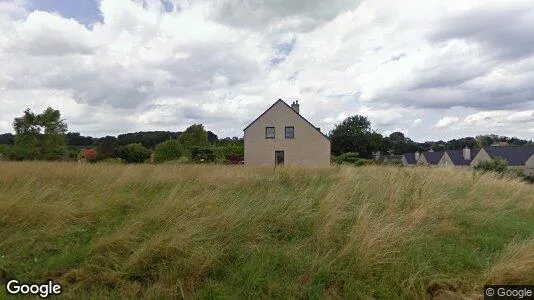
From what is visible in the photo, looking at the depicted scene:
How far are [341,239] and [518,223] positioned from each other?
4113 mm

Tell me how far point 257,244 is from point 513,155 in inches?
2612

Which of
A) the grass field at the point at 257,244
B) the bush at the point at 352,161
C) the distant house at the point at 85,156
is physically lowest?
the grass field at the point at 257,244

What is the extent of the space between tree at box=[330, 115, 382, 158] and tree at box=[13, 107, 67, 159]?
5600 centimetres

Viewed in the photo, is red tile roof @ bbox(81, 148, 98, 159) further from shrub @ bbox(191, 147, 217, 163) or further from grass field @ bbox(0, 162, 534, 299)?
grass field @ bbox(0, 162, 534, 299)

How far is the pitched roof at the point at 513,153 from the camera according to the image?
5444cm

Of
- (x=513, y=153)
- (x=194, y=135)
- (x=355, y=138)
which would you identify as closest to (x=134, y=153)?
(x=194, y=135)

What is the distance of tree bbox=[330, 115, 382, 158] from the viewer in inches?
3127

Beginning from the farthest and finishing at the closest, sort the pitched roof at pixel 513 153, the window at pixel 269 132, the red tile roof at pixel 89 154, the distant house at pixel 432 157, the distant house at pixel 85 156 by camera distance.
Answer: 1. the distant house at pixel 432 157
2. the pitched roof at pixel 513 153
3. the window at pixel 269 132
4. the red tile roof at pixel 89 154
5. the distant house at pixel 85 156

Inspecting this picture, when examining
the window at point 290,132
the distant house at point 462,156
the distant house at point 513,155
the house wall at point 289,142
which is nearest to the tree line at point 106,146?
the house wall at point 289,142

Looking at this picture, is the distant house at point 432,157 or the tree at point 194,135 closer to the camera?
the tree at point 194,135

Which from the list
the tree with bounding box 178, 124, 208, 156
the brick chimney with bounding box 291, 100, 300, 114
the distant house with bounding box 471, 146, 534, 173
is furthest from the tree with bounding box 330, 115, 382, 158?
the brick chimney with bounding box 291, 100, 300, 114

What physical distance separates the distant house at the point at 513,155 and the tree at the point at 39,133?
2404 inches

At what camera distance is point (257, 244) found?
15.1 ft

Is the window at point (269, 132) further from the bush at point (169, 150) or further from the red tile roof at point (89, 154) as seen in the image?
the red tile roof at point (89, 154)
